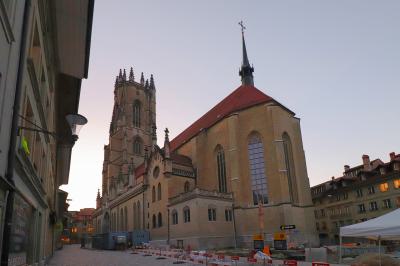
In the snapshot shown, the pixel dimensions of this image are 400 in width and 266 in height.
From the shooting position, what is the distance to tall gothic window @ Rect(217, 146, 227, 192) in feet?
141

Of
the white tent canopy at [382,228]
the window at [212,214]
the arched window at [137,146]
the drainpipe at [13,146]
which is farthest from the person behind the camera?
the arched window at [137,146]

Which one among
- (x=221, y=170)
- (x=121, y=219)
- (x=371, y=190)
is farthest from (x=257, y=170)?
(x=121, y=219)

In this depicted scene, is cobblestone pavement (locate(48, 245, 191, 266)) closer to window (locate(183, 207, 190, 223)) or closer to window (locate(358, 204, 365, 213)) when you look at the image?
window (locate(183, 207, 190, 223))

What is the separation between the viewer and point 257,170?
4006cm

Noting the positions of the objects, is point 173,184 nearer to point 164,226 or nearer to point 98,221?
point 164,226

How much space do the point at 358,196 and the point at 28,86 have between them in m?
50.9

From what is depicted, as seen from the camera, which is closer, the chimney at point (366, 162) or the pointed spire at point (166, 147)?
the pointed spire at point (166, 147)

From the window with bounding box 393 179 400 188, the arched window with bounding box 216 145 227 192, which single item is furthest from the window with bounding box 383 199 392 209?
the arched window with bounding box 216 145 227 192

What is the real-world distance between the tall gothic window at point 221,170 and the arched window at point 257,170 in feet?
13.3

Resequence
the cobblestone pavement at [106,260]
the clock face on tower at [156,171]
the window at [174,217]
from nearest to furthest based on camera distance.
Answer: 1. the cobblestone pavement at [106,260]
2. the window at [174,217]
3. the clock face on tower at [156,171]

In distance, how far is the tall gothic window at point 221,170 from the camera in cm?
4284

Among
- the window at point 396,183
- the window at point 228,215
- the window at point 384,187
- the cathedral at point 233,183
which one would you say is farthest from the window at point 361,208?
the window at point 228,215

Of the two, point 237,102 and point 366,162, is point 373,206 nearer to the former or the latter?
point 366,162

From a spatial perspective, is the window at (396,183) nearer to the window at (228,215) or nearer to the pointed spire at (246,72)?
the window at (228,215)
